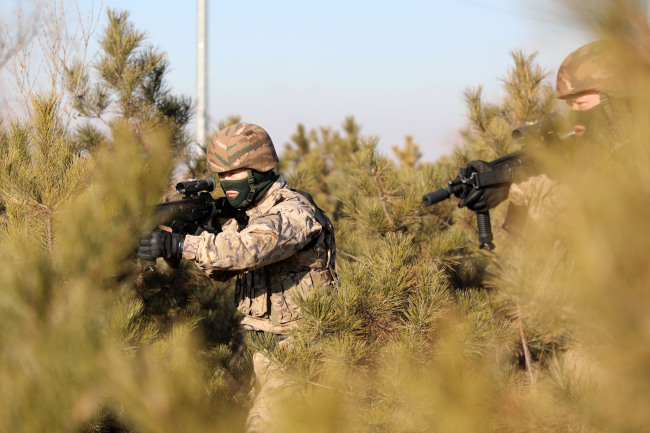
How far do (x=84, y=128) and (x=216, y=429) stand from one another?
10.8ft

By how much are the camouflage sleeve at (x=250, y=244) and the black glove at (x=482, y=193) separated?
Result: 2.45 ft

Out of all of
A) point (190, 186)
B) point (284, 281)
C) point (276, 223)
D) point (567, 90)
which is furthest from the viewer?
point (284, 281)

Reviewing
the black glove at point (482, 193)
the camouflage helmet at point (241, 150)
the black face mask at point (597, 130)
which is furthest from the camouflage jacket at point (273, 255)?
the black face mask at point (597, 130)

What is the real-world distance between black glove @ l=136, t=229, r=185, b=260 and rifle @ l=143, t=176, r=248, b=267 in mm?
118

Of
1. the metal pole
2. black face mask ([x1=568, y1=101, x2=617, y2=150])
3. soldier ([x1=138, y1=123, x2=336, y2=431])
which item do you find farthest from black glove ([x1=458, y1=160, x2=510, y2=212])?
the metal pole

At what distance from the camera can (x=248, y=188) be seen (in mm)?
2760

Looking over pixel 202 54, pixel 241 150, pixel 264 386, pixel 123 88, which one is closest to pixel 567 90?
pixel 241 150

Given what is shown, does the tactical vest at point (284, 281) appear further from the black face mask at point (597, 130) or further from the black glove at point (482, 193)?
the black face mask at point (597, 130)

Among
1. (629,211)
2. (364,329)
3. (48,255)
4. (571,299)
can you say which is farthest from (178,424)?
(364,329)

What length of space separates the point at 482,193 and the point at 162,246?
1.33 metres

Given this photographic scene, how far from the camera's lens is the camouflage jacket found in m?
2.37

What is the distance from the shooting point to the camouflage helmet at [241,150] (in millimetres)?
2723

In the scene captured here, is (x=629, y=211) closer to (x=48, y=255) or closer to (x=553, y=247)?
(x=553, y=247)

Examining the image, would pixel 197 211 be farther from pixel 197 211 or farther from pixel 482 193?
pixel 482 193
